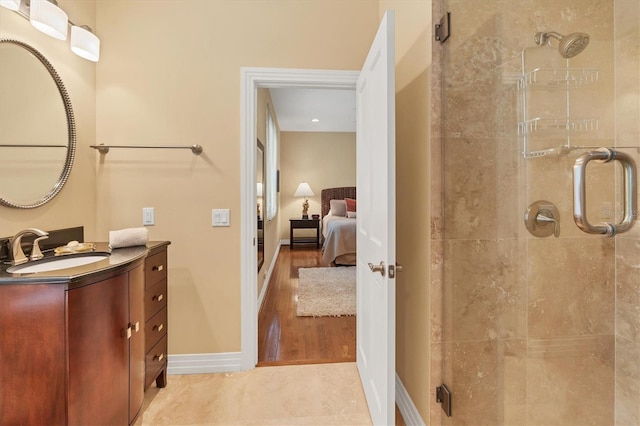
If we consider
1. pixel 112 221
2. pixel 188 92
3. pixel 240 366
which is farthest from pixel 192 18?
pixel 240 366

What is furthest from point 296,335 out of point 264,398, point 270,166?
point 270,166

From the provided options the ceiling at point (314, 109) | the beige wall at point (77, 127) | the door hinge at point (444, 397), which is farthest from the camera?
the ceiling at point (314, 109)

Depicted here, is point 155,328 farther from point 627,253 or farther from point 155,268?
point 627,253

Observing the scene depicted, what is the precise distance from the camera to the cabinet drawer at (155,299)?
1.56 meters

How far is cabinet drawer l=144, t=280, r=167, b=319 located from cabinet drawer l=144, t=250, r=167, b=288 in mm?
34

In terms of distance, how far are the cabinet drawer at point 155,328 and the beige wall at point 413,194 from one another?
1.43 meters

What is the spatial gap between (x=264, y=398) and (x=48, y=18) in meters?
2.32

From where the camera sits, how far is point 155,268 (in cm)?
165

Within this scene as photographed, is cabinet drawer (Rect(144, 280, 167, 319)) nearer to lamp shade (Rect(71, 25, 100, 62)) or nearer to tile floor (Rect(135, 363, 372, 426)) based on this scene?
tile floor (Rect(135, 363, 372, 426))

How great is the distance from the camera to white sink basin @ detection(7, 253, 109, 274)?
118 centimetres

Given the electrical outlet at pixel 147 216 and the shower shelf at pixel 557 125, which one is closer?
the shower shelf at pixel 557 125

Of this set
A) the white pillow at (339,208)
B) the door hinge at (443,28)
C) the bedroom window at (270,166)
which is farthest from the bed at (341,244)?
the door hinge at (443,28)

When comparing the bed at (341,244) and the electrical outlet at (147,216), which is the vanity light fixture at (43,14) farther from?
the bed at (341,244)

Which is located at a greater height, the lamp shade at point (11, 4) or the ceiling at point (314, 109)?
the ceiling at point (314, 109)
